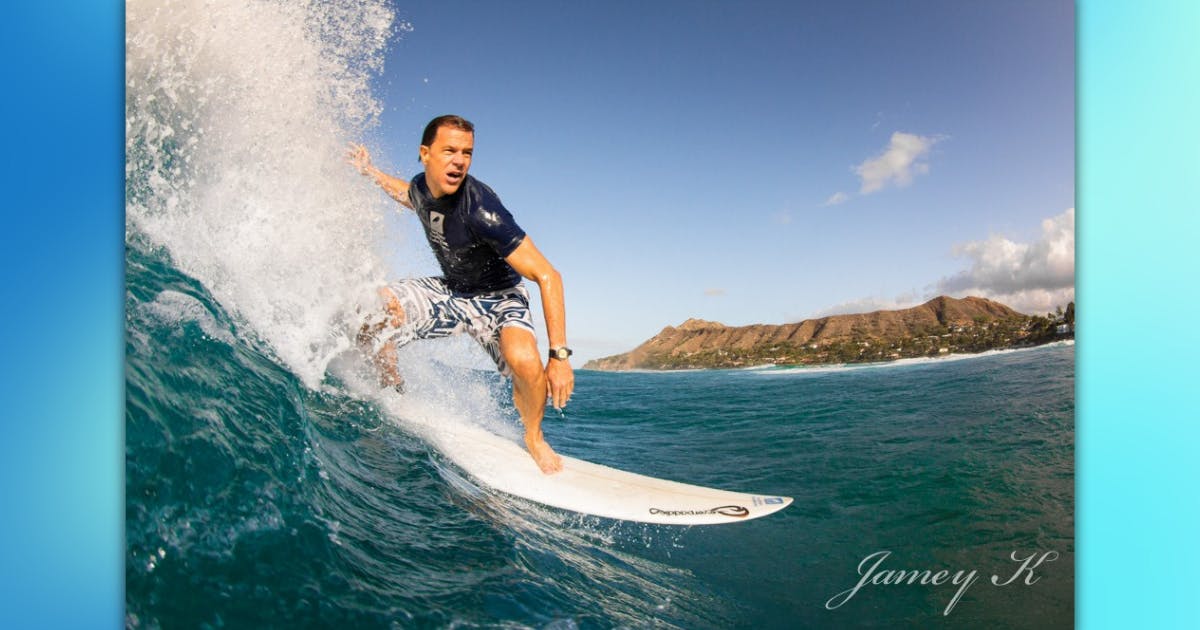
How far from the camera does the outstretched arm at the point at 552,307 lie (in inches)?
63.2

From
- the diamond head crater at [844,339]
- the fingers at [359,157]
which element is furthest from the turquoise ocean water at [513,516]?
the fingers at [359,157]

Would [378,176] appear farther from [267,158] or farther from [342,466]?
[342,466]

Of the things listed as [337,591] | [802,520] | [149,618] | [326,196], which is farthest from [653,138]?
[149,618]

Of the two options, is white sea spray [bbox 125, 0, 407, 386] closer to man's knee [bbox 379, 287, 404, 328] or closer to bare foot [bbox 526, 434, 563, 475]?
man's knee [bbox 379, 287, 404, 328]

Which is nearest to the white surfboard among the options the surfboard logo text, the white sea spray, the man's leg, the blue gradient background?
the surfboard logo text

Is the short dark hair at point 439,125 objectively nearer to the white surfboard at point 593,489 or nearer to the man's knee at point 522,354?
the man's knee at point 522,354

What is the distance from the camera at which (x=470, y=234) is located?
1741 millimetres

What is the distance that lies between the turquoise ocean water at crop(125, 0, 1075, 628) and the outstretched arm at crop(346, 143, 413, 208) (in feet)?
0.18

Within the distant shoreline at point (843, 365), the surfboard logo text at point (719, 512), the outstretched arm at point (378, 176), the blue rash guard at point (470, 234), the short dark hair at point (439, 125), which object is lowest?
the surfboard logo text at point (719, 512)

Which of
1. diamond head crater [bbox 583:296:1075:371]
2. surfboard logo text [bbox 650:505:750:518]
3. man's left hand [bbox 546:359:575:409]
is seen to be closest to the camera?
man's left hand [bbox 546:359:575:409]

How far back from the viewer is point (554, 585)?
161cm

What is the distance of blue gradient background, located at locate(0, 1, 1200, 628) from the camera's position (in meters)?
1.74

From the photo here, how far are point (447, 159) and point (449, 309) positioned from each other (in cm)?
47
